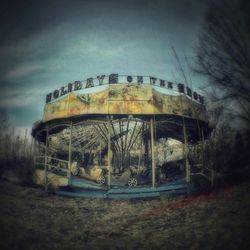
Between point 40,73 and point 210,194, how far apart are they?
1048 centimetres

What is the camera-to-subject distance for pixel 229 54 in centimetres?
1522

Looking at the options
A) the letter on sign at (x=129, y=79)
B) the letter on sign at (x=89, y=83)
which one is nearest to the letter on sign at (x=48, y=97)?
the letter on sign at (x=89, y=83)

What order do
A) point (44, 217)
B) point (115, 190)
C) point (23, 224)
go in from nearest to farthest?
1. point (23, 224)
2. point (44, 217)
3. point (115, 190)

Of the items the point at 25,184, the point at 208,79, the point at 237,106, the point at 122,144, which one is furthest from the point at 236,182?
the point at 25,184

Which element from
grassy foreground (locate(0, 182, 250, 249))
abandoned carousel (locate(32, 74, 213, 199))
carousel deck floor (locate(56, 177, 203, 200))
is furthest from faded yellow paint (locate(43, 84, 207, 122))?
grassy foreground (locate(0, 182, 250, 249))

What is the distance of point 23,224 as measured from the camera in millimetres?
10945

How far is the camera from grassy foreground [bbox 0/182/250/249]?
370 inches

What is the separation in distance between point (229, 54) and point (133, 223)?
1029 cm

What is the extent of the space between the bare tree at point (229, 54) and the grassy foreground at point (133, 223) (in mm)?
5262

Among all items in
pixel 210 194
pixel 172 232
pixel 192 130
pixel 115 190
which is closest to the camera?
pixel 172 232

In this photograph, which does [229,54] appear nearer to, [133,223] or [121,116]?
[121,116]

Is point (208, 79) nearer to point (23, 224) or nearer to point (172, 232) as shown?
point (172, 232)

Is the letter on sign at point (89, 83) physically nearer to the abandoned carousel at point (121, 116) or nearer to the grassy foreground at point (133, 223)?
the abandoned carousel at point (121, 116)

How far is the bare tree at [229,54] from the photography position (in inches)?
575
